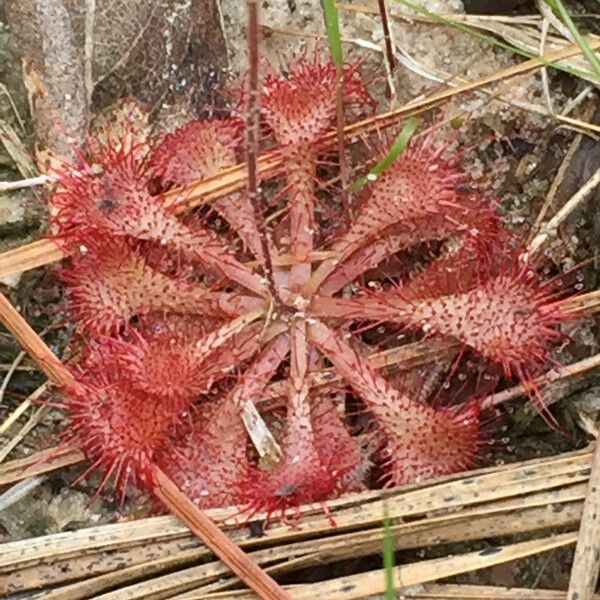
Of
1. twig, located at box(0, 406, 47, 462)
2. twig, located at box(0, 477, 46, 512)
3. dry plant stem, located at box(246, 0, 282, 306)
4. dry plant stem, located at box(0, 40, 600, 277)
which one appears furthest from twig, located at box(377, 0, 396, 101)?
twig, located at box(0, 477, 46, 512)

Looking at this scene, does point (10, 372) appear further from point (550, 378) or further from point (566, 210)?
point (566, 210)

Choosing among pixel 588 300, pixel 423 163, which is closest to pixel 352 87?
pixel 423 163

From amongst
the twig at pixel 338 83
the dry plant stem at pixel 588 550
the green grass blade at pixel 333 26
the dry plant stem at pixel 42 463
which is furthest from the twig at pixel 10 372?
the dry plant stem at pixel 588 550

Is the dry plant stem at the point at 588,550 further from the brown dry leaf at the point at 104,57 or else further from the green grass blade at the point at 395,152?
the brown dry leaf at the point at 104,57

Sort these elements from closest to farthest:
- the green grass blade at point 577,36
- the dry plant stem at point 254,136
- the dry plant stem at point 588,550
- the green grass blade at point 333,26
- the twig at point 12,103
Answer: the dry plant stem at point 254,136 → the green grass blade at point 333,26 → the dry plant stem at point 588,550 → the green grass blade at point 577,36 → the twig at point 12,103

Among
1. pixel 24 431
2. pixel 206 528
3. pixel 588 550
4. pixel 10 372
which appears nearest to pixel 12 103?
pixel 10 372

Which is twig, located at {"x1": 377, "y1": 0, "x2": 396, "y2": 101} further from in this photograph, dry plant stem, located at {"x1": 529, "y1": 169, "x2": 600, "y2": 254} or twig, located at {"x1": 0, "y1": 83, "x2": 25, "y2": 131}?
twig, located at {"x1": 0, "y1": 83, "x2": 25, "y2": 131}

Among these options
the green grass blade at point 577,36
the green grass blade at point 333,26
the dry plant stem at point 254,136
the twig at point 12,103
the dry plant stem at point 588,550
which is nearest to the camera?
the dry plant stem at point 254,136
